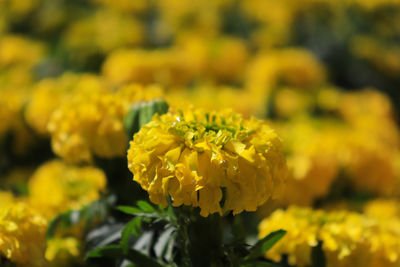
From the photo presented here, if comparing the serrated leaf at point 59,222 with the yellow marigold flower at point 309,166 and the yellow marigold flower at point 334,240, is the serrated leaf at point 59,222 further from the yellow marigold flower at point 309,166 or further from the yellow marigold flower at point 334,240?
the yellow marigold flower at point 309,166

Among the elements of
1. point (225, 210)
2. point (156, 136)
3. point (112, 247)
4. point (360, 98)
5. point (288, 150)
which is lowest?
point (360, 98)

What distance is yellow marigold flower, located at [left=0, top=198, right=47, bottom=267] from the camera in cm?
104

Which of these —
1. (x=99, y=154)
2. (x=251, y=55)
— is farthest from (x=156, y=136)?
(x=251, y=55)

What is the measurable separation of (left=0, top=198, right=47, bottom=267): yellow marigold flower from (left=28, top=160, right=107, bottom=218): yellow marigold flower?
0.25 metres

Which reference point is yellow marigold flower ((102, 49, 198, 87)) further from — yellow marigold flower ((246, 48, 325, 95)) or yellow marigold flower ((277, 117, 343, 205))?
yellow marigold flower ((277, 117, 343, 205))

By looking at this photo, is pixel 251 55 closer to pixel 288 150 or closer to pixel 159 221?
pixel 288 150

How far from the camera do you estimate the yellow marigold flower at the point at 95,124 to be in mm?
1293

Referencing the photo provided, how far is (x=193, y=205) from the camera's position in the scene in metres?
0.91

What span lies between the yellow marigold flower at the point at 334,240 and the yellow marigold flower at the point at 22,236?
527 millimetres

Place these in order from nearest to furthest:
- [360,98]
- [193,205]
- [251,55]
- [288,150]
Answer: [193,205] → [288,150] → [360,98] → [251,55]

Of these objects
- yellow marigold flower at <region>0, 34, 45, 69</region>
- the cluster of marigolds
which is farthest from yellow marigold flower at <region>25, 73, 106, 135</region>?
yellow marigold flower at <region>0, 34, 45, 69</region>

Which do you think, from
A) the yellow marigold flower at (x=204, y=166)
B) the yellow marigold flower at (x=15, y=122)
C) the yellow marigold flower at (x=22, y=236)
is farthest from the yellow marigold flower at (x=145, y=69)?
the yellow marigold flower at (x=204, y=166)

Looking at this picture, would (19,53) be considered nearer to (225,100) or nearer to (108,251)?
(225,100)

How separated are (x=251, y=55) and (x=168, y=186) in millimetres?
2817
